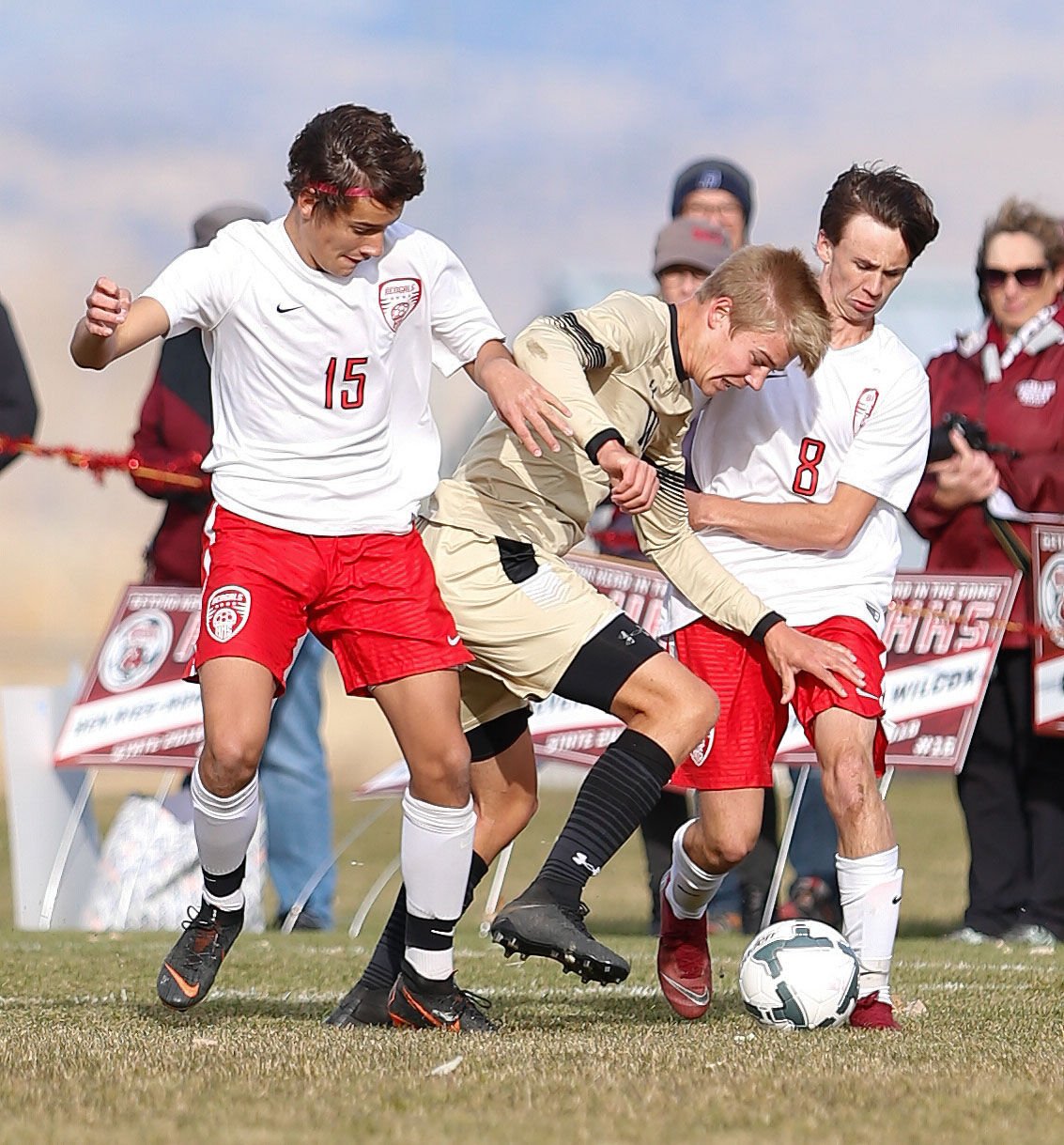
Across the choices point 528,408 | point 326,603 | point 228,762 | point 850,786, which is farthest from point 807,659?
point 228,762

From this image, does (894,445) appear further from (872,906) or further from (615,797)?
(615,797)

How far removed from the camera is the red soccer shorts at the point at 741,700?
545 centimetres

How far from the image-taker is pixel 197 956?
4.91 meters

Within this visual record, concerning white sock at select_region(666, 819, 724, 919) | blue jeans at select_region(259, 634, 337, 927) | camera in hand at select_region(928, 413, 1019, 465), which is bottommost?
blue jeans at select_region(259, 634, 337, 927)

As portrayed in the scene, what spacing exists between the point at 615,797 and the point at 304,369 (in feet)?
4.15

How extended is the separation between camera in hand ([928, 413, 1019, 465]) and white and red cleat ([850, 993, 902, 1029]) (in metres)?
3.44

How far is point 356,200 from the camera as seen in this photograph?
15.5 ft

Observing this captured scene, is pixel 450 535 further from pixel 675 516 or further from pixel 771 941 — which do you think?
pixel 771 941

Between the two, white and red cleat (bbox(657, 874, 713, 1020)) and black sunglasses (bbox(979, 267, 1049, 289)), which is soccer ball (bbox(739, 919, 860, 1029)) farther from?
black sunglasses (bbox(979, 267, 1049, 289))

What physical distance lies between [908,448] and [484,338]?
128 cm

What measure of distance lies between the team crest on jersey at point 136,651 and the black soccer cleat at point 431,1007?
13.5ft

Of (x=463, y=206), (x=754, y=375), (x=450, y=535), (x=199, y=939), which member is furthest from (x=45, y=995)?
(x=463, y=206)

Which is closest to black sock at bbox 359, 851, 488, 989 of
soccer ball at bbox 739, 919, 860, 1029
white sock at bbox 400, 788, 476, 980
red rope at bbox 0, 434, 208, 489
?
white sock at bbox 400, 788, 476, 980

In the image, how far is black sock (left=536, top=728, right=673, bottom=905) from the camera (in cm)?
486
